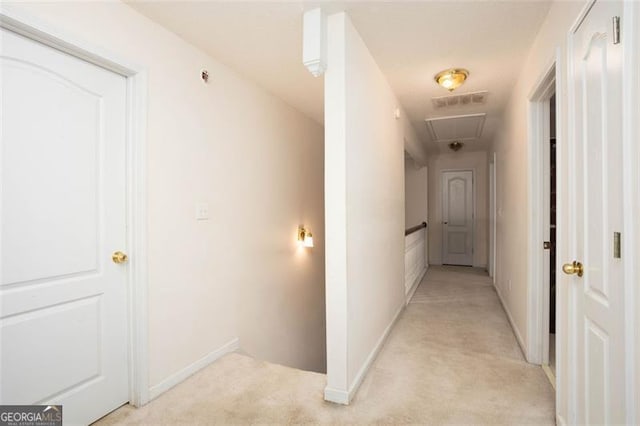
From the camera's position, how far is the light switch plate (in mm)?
2381

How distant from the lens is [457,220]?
22.4ft

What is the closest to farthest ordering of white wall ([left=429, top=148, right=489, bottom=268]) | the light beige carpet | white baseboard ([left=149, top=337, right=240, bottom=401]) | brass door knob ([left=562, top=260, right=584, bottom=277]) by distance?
brass door knob ([left=562, top=260, right=584, bottom=277]) → the light beige carpet → white baseboard ([left=149, top=337, right=240, bottom=401]) → white wall ([left=429, top=148, right=489, bottom=268])

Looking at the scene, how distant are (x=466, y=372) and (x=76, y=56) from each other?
311 cm

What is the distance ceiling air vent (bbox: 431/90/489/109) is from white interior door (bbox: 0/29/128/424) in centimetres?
300

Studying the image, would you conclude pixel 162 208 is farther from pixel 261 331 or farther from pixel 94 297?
pixel 261 331

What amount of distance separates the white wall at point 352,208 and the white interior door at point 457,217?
4.51 m

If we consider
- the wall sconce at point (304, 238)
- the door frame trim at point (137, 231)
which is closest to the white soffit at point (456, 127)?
the wall sconce at point (304, 238)

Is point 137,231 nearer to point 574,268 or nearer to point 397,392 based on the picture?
point 397,392

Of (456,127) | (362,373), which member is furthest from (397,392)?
(456,127)

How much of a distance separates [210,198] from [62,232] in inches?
38.3

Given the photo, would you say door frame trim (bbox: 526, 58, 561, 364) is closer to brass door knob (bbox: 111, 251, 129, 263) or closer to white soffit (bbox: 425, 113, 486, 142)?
white soffit (bbox: 425, 113, 486, 142)

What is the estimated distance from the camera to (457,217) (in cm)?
684

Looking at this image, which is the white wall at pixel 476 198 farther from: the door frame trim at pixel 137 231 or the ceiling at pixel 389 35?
the door frame trim at pixel 137 231

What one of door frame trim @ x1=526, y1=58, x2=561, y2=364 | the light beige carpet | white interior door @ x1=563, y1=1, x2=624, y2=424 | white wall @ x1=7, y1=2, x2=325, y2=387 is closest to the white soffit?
door frame trim @ x1=526, y1=58, x2=561, y2=364
